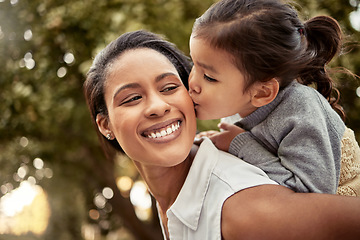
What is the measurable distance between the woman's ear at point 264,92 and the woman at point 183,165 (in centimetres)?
27

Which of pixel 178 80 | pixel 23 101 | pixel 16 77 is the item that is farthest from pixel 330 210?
pixel 16 77

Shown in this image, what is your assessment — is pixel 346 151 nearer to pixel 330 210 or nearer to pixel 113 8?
pixel 330 210

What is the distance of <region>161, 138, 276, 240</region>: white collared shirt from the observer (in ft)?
5.53

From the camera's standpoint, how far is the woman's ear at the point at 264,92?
180cm

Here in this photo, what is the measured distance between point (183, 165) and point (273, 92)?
0.60 meters

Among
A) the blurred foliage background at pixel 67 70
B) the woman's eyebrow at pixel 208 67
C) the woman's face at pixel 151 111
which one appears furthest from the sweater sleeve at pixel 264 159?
the blurred foliage background at pixel 67 70

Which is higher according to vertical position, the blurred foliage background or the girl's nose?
the girl's nose

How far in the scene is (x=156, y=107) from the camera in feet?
5.75

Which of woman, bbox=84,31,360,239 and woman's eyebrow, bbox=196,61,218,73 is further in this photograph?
woman's eyebrow, bbox=196,61,218,73

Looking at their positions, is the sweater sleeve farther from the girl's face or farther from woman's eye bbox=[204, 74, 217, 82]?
woman's eye bbox=[204, 74, 217, 82]

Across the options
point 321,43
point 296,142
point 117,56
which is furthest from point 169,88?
point 321,43

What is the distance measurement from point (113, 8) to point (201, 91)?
2683 millimetres

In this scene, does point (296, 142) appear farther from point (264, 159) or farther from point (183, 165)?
point (183, 165)

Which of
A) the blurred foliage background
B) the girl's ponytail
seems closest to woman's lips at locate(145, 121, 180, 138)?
the girl's ponytail
